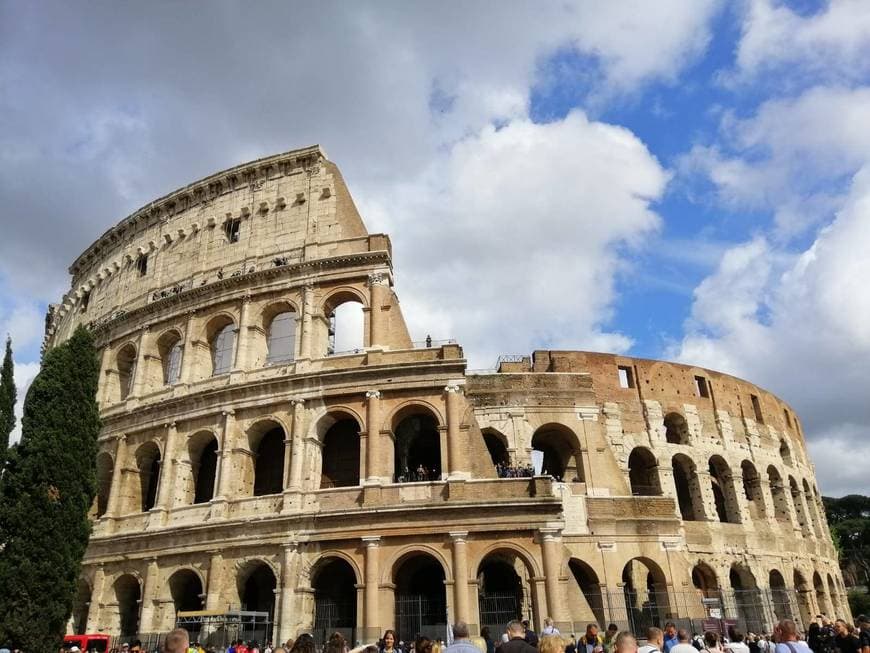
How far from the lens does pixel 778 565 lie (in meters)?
26.8

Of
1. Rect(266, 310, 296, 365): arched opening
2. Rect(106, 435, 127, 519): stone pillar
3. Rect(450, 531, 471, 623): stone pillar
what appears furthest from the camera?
Rect(266, 310, 296, 365): arched opening

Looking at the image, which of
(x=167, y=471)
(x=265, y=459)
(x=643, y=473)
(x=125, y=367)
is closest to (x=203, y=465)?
(x=167, y=471)

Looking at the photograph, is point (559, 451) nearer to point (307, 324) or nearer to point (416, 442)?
point (416, 442)

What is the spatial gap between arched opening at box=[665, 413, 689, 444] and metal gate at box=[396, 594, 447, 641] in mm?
13031

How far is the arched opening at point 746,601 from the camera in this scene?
2069 cm

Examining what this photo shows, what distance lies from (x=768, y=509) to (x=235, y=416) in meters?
22.2

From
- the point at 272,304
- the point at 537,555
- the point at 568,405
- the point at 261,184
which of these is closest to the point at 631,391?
the point at 568,405

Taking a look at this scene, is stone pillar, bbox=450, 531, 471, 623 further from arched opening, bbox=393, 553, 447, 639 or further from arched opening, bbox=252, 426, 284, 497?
arched opening, bbox=252, 426, 284, 497

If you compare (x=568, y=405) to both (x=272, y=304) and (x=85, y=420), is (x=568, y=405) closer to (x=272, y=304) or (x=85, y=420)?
(x=272, y=304)

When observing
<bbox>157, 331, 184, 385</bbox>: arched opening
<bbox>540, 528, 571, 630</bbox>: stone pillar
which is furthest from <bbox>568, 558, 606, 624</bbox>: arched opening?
<bbox>157, 331, 184, 385</bbox>: arched opening

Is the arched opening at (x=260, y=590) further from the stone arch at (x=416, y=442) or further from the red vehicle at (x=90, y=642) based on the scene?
the stone arch at (x=416, y=442)

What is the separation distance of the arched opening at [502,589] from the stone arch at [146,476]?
1096cm

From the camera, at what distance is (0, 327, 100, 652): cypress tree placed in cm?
1509

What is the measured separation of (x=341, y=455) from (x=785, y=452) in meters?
22.7
